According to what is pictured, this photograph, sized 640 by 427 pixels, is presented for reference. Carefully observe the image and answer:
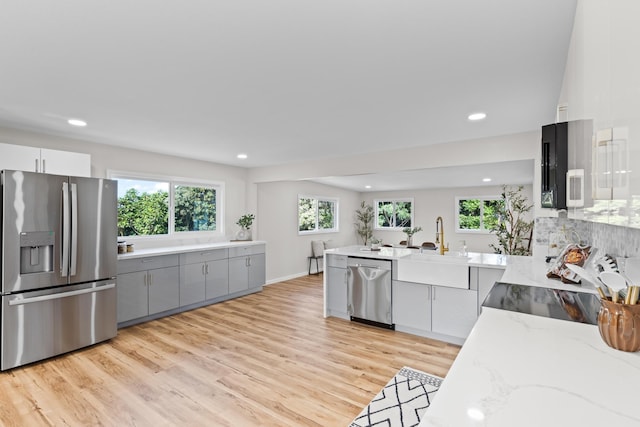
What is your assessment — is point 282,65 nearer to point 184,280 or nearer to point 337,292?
→ point 337,292

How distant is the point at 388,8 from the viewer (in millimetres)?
1368

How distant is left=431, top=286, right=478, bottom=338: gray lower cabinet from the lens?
3184 mm

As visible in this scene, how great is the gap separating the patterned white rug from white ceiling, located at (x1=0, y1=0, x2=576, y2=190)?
2121 mm

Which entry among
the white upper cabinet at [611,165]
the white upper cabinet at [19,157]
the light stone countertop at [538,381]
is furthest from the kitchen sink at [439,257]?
the white upper cabinet at [19,157]

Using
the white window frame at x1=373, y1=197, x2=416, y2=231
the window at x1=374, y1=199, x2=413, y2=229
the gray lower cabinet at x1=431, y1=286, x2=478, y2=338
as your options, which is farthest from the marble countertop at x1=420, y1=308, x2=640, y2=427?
the window at x1=374, y1=199, x2=413, y2=229

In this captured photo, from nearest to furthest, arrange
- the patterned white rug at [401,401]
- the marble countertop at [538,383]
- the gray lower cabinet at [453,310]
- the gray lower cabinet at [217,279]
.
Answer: the marble countertop at [538,383]
the patterned white rug at [401,401]
the gray lower cabinet at [453,310]
the gray lower cabinet at [217,279]

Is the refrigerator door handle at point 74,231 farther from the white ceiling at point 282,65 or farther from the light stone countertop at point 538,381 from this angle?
the light stone countertop at point 538,381

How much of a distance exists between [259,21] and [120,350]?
3331mm

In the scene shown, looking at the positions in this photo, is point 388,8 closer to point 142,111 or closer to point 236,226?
point 142,111

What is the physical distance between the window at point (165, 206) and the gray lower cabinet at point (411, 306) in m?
3.38

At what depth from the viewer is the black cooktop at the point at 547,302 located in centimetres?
147

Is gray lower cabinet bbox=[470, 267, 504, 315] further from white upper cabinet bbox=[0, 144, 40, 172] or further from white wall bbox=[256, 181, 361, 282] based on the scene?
white upper cabinet bbox=[0, 144, 40, 172]

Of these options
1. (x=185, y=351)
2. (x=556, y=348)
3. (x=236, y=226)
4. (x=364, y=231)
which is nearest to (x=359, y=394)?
(x=556, y=348)

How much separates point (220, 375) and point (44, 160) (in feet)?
9.27
